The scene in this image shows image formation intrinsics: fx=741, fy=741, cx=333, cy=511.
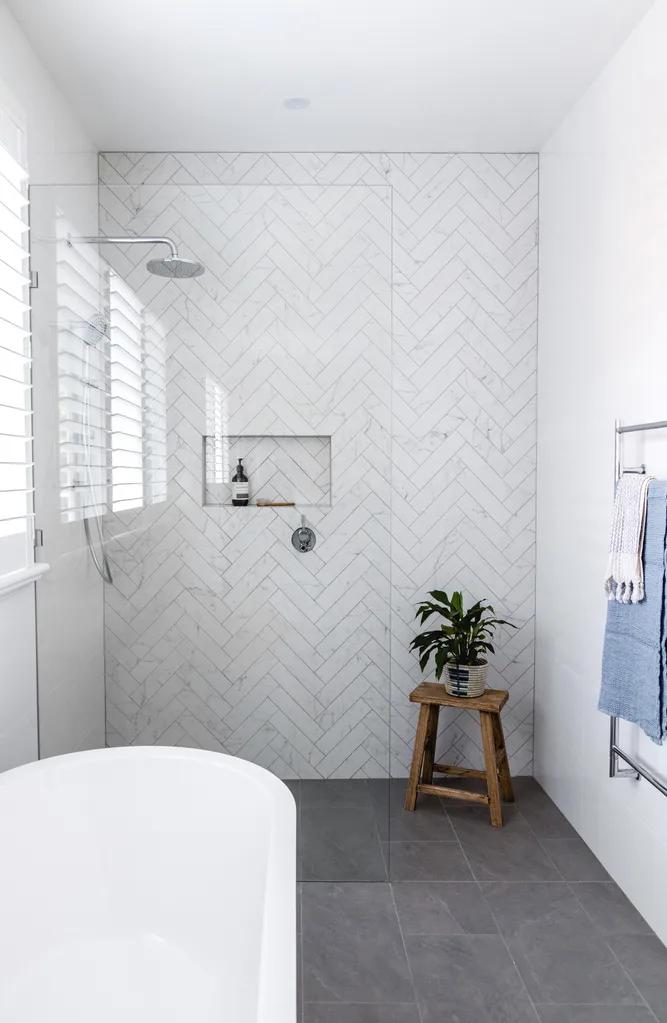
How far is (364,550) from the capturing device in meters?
2.38

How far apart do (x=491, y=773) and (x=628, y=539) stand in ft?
3.97

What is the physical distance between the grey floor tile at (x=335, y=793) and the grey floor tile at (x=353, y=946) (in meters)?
0.29

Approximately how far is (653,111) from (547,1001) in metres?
2.53

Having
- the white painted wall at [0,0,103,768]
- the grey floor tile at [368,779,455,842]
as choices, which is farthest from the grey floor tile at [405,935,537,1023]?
the white painted wall at [0,0,103,768]

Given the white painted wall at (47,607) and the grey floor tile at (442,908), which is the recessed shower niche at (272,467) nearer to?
the white painted wall at (47,607)

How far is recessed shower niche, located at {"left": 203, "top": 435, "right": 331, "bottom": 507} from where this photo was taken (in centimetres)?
228

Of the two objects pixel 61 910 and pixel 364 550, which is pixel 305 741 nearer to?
pixel 364 550

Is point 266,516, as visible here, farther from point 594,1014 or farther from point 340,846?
point 594,1014

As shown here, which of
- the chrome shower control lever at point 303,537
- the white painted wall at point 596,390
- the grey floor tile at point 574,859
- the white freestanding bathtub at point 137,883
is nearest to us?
the white freestanding bathtub at point 137,883

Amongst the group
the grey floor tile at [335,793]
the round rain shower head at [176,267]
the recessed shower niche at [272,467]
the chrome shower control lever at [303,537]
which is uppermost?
the round rain shower head at [176,267]

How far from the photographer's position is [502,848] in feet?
9.02

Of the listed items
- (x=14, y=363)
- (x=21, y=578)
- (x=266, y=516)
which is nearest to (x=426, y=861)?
(x=266, y=516)

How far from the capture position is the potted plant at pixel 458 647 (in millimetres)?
2959

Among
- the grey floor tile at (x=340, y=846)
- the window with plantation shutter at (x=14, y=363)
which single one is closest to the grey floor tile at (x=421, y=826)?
the grey floor tile at (x=340, y=846)
